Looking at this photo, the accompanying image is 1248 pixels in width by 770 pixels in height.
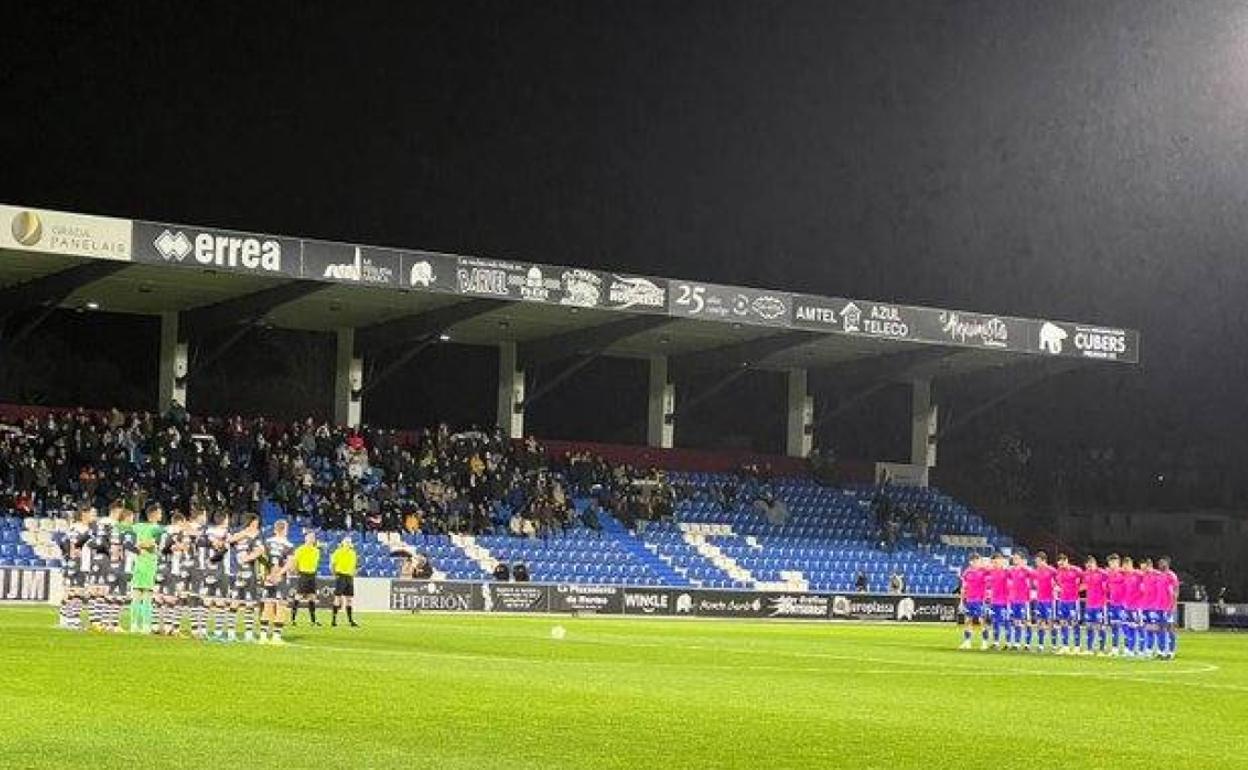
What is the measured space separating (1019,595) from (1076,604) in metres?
1.20

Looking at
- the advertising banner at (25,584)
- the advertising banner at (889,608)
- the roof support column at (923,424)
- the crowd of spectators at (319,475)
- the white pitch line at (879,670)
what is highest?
the roof support column at (923,424)

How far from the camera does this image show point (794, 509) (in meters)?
65.9

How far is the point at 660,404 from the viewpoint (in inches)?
2657

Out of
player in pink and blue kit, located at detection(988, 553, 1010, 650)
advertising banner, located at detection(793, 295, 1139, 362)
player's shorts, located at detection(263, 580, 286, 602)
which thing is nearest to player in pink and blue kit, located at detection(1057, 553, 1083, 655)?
player in pink and blue kit, located at detection(988, 553, 1010, 650)

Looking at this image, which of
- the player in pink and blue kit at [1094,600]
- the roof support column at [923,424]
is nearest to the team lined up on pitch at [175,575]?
the player in pink and blue kit at [1094,600]

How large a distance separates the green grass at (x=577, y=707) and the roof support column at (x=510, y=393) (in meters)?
31.4

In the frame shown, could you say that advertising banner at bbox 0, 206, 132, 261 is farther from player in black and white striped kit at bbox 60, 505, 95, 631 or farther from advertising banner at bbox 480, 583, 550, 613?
player in black and white striped kit at bbox 60, 505, 95, 631

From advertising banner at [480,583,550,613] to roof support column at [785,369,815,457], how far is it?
1992 cm

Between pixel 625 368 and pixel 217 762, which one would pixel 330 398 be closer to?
pixel 625 368

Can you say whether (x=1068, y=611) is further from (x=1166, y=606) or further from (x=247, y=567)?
(x=247, y=567)

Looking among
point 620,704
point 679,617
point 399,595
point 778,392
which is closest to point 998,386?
point 778,392

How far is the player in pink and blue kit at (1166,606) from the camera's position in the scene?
119 ft

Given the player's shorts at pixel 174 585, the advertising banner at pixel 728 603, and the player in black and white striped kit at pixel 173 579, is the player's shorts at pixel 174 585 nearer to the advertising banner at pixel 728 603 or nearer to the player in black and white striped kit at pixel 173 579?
the player in black and white striped kit at pixel 173 579

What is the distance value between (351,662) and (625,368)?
55.5 metres
